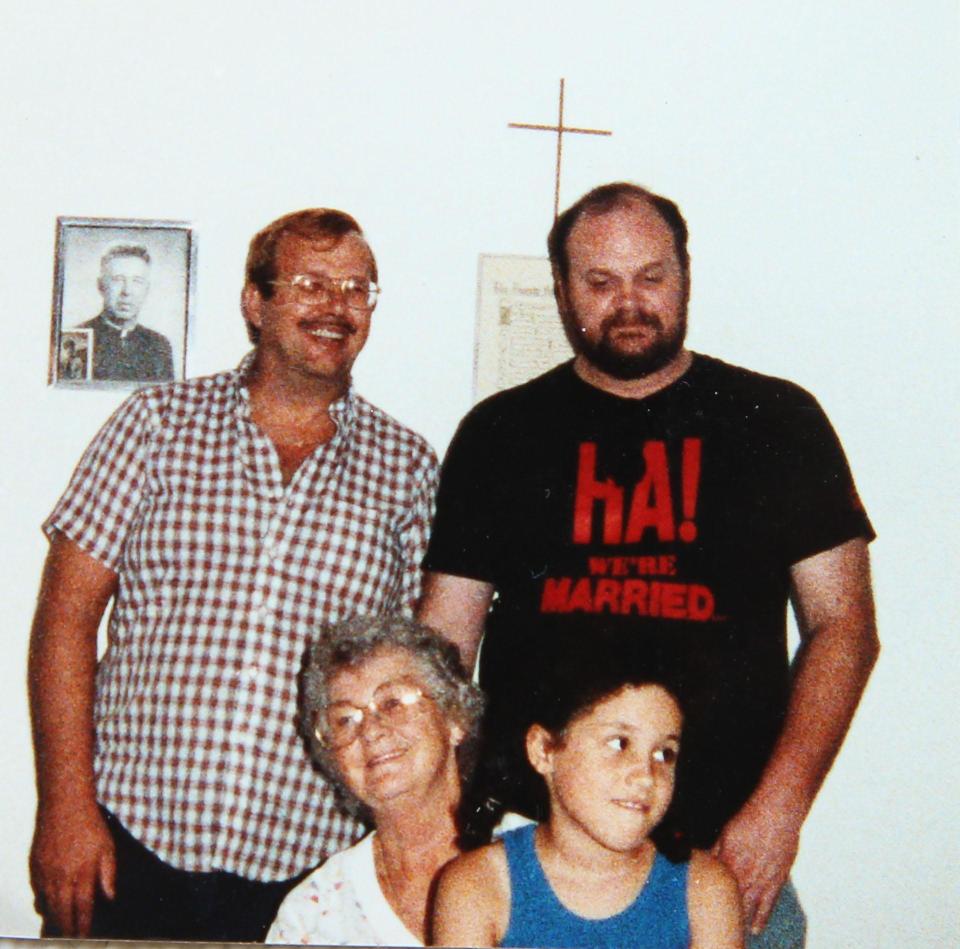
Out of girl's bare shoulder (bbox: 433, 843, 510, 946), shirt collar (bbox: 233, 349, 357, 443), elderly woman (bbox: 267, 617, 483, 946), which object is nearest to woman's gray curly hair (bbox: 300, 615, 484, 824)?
elderly woman (bbox: 267, 617, 483, 946)

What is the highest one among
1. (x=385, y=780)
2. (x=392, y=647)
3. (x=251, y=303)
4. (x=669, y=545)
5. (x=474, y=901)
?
(x=251, y=303)

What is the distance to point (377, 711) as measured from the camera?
111cm

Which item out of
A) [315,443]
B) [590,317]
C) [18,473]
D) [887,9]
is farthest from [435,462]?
[887,9]

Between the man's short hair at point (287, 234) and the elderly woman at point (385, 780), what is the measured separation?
0.48 m

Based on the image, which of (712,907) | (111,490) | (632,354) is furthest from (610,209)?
(712,907)

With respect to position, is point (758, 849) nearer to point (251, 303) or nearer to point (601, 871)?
point (601, 871)

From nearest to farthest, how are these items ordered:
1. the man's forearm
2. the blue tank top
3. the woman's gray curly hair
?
the blue tank top → the woman's gray curly hair → the man's forearm

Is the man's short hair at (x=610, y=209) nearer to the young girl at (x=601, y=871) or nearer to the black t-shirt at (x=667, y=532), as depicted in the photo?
the black t-shirt at (x=667, y=532)

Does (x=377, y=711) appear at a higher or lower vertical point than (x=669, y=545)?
lower

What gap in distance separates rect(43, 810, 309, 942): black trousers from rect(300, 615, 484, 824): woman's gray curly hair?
0.19 metres

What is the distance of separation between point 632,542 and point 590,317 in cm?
29

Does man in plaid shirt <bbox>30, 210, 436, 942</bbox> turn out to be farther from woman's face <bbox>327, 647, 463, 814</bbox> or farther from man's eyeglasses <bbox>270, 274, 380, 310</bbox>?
woman's face <bbox>327, 647, 463, 814</bbox>

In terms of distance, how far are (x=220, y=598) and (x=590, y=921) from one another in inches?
22.5

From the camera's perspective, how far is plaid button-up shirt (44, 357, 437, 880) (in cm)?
124
